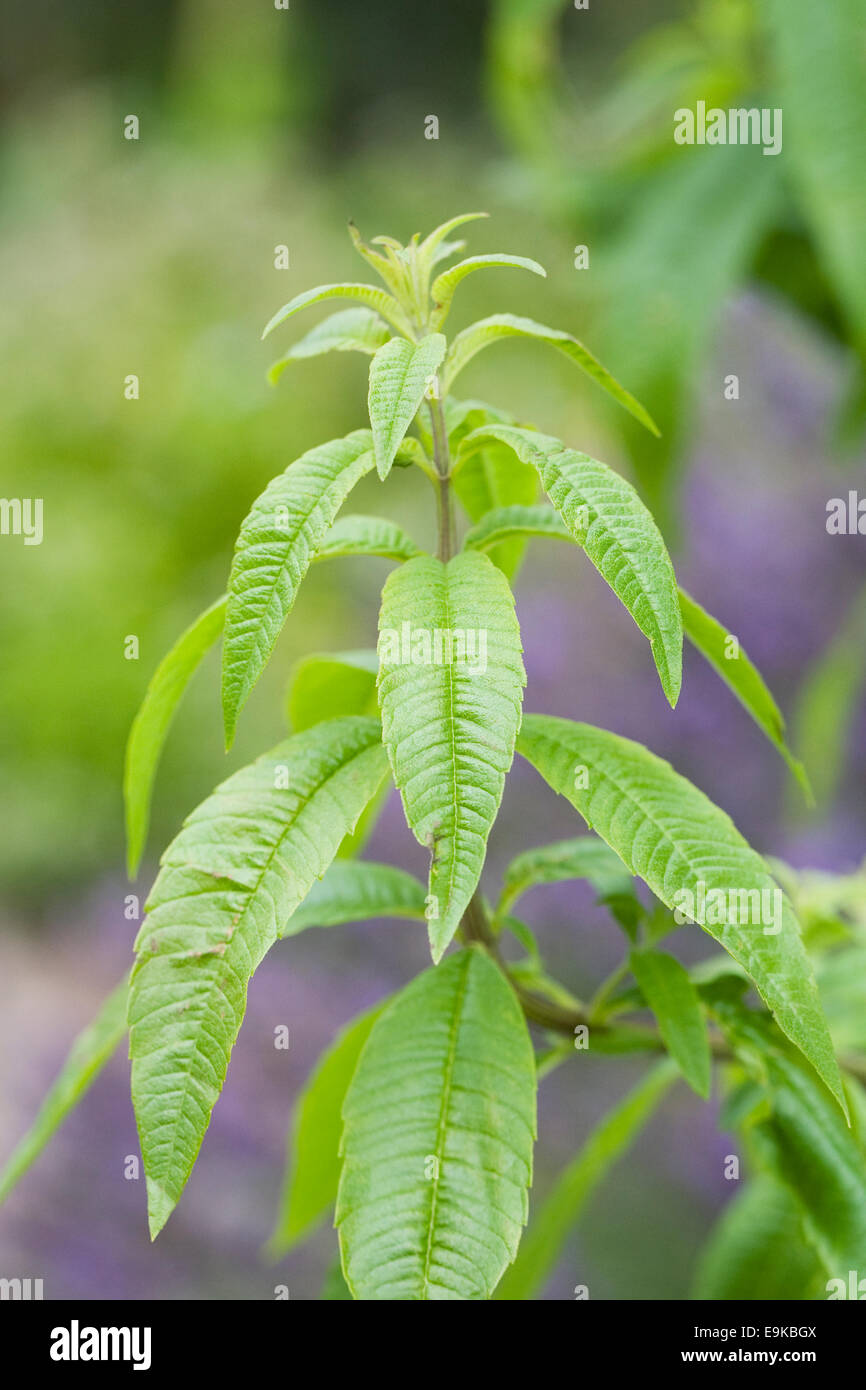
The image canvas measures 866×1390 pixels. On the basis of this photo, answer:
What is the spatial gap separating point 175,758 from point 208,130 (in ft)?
6.07

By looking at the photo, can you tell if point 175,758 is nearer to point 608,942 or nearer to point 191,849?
point 608,942

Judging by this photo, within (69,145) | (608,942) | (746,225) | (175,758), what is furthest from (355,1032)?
(69,145)

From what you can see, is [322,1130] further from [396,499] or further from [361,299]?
[396,499]

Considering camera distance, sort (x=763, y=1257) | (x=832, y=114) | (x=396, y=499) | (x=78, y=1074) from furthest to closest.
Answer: (x=396, y=499) → (x=832, y=114) → (x=763, y=1257) → (x=78, y=1074)

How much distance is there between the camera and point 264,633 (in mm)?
279

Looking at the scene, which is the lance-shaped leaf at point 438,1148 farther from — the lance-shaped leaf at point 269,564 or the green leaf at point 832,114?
the green leaf at point 832,114

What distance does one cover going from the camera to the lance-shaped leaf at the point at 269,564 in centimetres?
28

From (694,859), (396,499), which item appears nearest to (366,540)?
(694,859)

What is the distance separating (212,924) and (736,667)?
0.55 feet

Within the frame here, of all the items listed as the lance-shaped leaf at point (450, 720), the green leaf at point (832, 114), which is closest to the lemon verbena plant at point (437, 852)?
the lance-shaped leaf at point (450, 720)

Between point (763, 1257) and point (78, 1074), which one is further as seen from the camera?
point (763, 1257)

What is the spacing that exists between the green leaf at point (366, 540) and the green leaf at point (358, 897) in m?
0.11

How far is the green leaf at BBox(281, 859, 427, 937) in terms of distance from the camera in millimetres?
388

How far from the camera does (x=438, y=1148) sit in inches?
12.2
